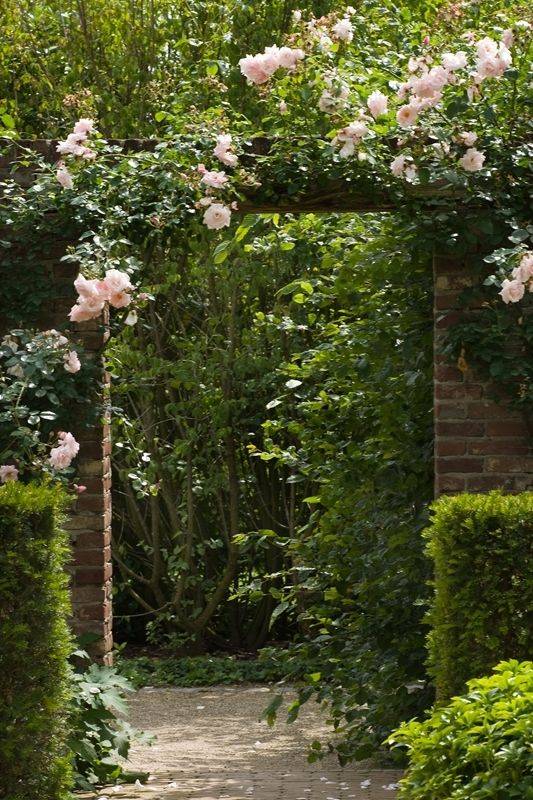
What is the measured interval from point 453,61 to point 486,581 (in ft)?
7.00

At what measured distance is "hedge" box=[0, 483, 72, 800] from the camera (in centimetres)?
432

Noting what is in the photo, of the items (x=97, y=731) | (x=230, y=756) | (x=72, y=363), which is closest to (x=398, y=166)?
(x=72, y=363)

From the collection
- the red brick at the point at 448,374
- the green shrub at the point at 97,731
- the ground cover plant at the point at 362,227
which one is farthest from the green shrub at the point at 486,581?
the green shrub at the point at 97,731

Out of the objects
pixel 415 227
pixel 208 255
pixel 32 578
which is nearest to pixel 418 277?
pixel 415 227

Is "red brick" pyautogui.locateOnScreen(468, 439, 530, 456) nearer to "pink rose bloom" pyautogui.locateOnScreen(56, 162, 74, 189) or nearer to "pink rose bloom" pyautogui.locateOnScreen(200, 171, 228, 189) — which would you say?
"pink rose bloom" pyautogui.locateOnScreen(200, 171, 228, 189)

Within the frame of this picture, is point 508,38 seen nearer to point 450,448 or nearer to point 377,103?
point 377,103

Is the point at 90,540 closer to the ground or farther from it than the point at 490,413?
closer to the ground

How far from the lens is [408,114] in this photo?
5230 mm

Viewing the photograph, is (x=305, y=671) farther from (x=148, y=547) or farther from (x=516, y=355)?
(x=148, y=547)

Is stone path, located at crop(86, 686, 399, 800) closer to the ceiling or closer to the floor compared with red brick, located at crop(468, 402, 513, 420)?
closer to the floor

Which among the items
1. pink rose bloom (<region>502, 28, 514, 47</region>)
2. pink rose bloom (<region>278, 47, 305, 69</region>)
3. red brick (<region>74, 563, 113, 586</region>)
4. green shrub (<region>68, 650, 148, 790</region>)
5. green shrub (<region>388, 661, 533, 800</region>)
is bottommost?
green shrub (<region>68, 650, 148, 790</region>)

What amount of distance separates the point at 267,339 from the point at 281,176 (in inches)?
158

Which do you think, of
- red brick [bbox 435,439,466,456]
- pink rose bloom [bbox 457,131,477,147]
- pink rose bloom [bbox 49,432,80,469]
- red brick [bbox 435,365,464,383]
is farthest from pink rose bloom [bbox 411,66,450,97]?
pink rose bloom [bbox 49,432,80,469]

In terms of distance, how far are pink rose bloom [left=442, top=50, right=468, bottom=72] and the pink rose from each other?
27 centimetres
